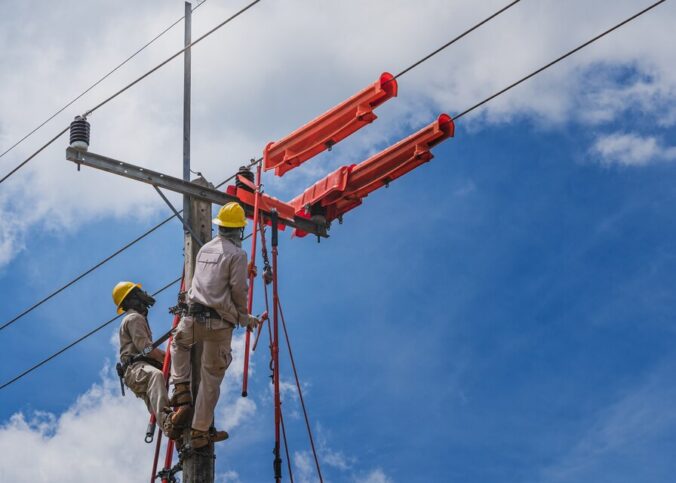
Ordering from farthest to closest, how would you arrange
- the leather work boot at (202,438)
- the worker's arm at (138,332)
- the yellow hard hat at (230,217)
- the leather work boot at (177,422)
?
the worker's arm at (138,332)
the yellow hard hat at (230,217)
the leather work boot at (177,422)
the leather work boot at (202,438)

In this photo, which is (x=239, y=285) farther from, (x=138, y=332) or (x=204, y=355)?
(x=138, y=332)

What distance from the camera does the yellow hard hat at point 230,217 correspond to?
918 centimetres

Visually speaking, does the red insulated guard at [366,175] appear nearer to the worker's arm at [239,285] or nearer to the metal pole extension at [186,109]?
the metal pole extension at [186,109]

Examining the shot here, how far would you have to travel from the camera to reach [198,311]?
8.86 m

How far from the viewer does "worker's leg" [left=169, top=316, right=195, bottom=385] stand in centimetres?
890

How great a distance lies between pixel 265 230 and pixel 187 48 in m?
2.11

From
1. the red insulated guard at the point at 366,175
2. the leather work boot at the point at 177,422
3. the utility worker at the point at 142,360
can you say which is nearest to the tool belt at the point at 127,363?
the utility worker at the point at 142,360

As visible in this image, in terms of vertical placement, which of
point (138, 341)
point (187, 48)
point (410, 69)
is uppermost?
point (187, 48)

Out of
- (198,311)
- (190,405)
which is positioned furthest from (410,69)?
(190,405)

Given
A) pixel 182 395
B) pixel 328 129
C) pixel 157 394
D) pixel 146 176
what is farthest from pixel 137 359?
→ pixel 328 129

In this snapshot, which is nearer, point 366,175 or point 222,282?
point 222,282

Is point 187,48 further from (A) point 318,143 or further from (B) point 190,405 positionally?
(B) point 190,405

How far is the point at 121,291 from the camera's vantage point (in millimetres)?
10297

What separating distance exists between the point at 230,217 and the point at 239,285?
25.0 inches
